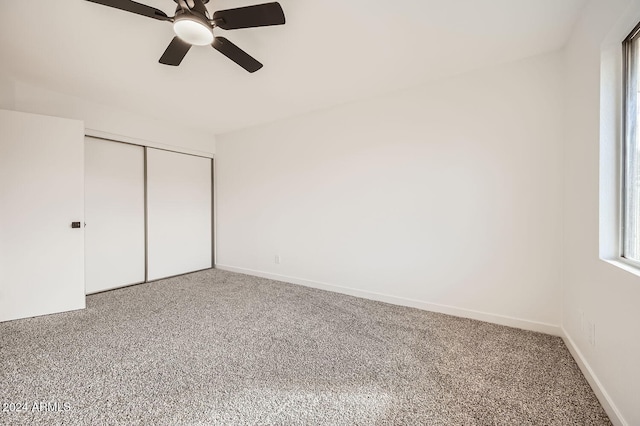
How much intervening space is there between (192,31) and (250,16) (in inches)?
14.3

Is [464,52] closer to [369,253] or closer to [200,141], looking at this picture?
[369,253]

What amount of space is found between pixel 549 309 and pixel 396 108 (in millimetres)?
2257

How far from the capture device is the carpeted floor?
131cm

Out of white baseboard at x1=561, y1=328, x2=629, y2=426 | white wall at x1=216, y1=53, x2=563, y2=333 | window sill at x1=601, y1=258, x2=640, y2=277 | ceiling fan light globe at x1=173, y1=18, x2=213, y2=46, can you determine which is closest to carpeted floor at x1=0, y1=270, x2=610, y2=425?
white baseboard at x1=561, y1=328, x2=629, y2=426

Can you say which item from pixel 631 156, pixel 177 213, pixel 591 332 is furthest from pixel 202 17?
pixel 177 213

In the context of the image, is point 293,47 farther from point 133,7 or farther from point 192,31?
point 133,7

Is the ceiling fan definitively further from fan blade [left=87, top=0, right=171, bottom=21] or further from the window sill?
the window sill

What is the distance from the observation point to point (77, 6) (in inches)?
65.1

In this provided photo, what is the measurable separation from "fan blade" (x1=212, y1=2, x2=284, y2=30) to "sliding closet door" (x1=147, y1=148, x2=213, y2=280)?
9.38ft

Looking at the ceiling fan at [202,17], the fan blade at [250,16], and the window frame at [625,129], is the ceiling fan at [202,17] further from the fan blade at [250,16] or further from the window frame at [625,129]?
the window frame at [625,129]

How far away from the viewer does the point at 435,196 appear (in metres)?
2.56

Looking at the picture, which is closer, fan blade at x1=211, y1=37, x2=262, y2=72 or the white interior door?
fan blade at x1=211, y1=37, x2=262, y2=72

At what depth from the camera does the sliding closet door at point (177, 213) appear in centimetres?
374

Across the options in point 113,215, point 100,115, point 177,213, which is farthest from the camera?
point 177,213
